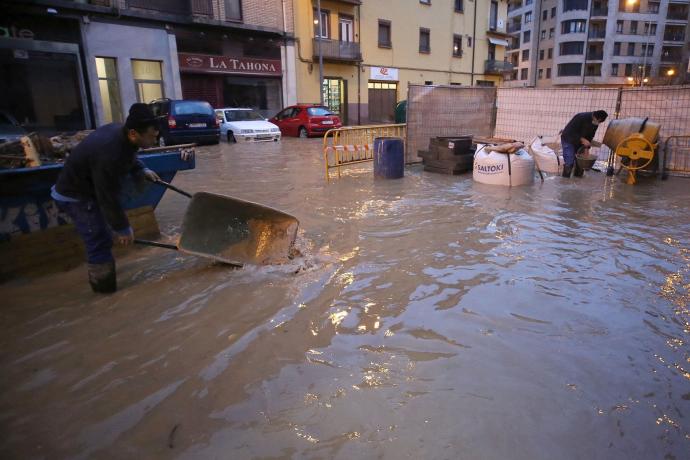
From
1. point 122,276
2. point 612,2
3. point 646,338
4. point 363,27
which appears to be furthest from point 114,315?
point 612,2

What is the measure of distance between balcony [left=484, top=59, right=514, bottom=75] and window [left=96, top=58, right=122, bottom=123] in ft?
89.4

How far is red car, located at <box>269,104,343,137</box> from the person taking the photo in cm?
1847

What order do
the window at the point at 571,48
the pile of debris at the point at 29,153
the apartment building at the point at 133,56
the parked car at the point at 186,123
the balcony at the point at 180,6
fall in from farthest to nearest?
the window at the point at 571,48 < the balcony at the point at 180,6 < the apartment building at the point at 133,56 < the parked car at the point at 186,123 < the pile of debris at the point at 29,153

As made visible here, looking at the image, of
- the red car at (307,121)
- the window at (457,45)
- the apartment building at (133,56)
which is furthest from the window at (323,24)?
the window at (457,45)

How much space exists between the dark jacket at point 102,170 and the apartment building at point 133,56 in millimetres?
16374

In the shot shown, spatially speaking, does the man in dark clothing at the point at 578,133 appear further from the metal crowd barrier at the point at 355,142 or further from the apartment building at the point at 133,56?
the apartment building at the point at 133,56

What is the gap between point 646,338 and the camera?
307cm

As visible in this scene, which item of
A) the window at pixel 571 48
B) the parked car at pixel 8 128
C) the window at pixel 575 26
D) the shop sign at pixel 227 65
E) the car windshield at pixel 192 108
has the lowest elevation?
the parked car at pixel 8 128

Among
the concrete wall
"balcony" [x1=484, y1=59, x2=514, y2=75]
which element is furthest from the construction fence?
"balcony" [x1=484, y1=59, x2=514, y2=75]

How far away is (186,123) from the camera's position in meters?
14.9

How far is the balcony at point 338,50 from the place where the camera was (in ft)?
81.3

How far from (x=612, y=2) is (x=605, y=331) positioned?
228ft

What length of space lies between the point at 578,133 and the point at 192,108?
1203cm

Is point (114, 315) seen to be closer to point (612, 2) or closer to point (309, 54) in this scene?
point (309, 54)
